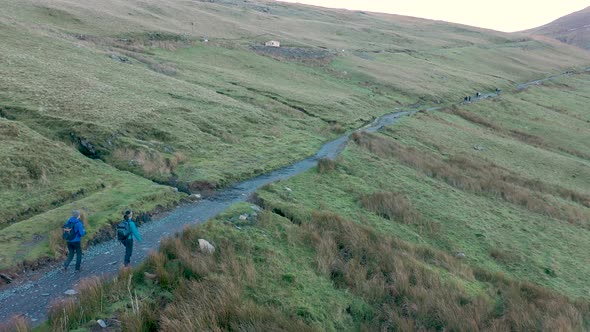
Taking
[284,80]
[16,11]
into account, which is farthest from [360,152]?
[16,11]

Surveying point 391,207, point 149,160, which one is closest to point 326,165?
point 391,207

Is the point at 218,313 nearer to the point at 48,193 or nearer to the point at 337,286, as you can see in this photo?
the point at 337,286

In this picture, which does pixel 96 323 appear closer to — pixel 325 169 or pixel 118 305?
pixel 118 305

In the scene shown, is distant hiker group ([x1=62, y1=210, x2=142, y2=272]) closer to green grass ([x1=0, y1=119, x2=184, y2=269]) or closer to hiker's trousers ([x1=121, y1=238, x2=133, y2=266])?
hiker's trousers ([x1=121, y1=238, x2=133, y2=266])

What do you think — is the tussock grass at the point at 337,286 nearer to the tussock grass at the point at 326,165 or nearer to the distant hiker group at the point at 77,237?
the distant hiker group at the point at 77,237

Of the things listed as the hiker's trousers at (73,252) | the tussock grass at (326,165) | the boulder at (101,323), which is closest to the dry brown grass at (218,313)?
the boulder at (101,323)
